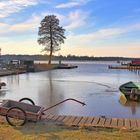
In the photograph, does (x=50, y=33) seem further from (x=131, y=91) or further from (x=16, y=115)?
(x=16, y=115)

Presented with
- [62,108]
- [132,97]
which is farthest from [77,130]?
[132,97]

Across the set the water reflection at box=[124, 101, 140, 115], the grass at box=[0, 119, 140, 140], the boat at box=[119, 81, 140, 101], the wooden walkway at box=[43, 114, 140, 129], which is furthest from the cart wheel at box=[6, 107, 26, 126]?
the boat at box=[119, 81, 140, 101]

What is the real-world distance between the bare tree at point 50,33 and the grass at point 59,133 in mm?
73683

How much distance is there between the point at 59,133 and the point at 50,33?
7515cm

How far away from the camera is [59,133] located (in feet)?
32.1

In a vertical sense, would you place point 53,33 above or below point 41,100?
above

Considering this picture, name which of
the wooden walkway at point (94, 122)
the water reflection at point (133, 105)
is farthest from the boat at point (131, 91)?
the wooden walkway at point (94, 122)

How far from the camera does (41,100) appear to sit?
76.3ft

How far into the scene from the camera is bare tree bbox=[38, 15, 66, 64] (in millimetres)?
84000

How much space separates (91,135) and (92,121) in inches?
85.5

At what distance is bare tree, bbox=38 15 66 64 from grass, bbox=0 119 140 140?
73.7m

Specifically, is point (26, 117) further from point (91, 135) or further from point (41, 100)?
point (41, 100)

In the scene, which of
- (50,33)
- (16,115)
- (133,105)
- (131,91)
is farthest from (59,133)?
(50,33)

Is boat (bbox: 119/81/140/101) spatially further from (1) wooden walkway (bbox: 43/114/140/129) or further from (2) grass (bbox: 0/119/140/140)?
(2) grass (bbox: 0/119/140/140)
